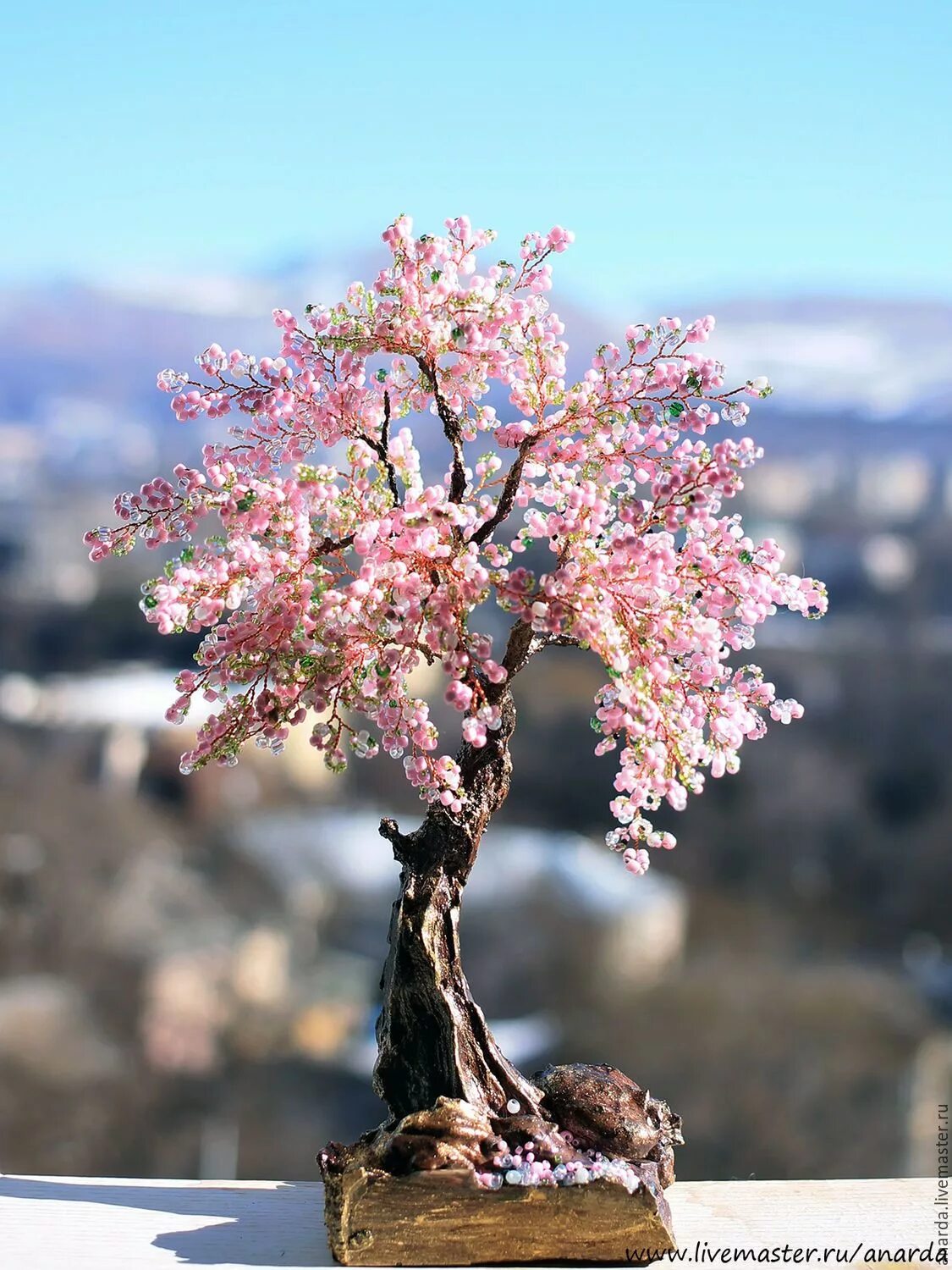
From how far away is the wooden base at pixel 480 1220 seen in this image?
5.29 feet

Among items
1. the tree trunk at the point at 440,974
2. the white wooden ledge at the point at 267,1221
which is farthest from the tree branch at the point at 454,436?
the white wooden ledge at the point at 267,1221

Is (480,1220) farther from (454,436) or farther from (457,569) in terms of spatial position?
(454,436)

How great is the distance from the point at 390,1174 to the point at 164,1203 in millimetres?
438

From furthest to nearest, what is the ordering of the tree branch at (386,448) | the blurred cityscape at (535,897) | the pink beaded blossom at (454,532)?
1. the blurred cityscape at (535,897)
2. the tree branch at (386,448)
3. the pink beaded blossom at (454,532)

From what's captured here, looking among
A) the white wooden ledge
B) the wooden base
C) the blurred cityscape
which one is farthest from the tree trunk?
the blurred cityscape

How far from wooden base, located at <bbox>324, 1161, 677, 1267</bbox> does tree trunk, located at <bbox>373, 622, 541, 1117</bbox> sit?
0.38 ft

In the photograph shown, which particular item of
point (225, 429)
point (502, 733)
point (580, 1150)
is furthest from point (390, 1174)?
point (225, 429)

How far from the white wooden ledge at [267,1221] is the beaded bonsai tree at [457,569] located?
158 millimetres

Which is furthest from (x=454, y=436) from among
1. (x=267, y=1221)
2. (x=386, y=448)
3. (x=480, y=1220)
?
(x=267, y=1221)

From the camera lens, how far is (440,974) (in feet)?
5.61

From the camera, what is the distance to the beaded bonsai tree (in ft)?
4.99

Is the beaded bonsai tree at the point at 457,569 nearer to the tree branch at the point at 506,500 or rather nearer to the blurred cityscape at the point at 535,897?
the tree branch at the point at 506,500

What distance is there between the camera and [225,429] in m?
1.66

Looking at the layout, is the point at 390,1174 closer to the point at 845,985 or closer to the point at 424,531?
the point at 424,531
